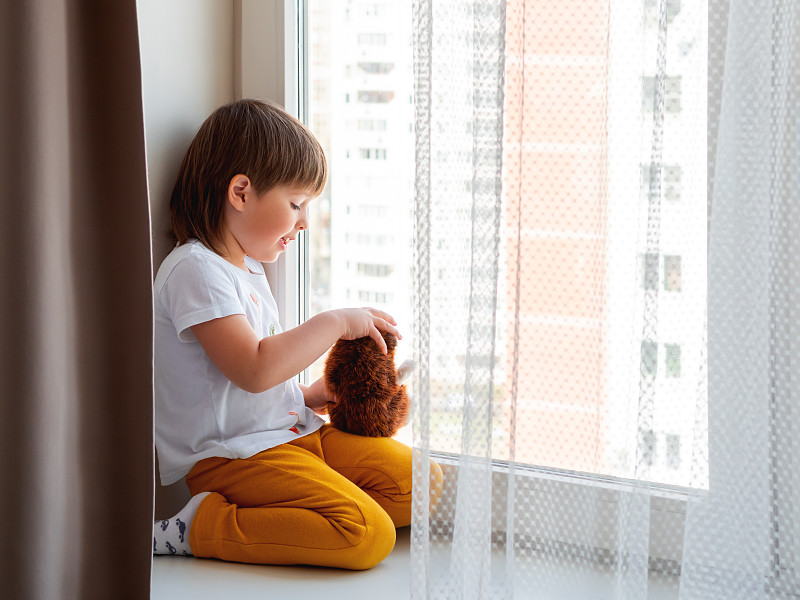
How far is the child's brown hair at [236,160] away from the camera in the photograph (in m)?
1.15

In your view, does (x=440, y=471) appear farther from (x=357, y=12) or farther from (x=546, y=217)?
(x=357, y=12)

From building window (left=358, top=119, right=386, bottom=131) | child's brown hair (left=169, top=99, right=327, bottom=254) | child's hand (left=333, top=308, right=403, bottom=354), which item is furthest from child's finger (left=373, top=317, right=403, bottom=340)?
building window (left=358, top=119, right=386, bottom=131)

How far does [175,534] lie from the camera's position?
1062 mm

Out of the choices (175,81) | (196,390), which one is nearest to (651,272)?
(196,390)

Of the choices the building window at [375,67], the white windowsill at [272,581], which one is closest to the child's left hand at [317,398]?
the white windowsill at [272,581]

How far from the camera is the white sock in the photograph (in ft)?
3.49

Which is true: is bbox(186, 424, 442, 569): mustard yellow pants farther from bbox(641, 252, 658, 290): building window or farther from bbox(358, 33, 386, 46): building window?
bbox(358, 33, 386, 46): building window

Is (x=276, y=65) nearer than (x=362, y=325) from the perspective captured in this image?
No

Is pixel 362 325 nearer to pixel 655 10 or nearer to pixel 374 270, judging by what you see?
pixel 374 270

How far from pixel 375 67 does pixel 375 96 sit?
0.16 ft

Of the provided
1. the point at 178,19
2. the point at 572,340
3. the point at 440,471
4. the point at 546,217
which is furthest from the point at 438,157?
the point at 178,19

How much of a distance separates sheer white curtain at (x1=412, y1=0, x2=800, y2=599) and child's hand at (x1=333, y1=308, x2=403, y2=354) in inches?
11.4

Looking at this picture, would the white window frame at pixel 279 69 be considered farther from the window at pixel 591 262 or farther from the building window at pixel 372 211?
the window at pixel 591 262

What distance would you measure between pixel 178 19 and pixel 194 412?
644 mm
